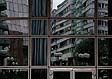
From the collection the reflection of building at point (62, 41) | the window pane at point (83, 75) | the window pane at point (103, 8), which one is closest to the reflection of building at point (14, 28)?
the reflection of building at point (62, 41)

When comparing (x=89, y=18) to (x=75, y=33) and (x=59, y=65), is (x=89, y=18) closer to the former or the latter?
(x=75, y=33)

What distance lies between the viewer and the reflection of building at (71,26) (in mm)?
6938

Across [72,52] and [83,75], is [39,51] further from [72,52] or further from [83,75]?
[83,75]

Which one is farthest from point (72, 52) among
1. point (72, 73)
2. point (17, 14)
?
point (17, 14)

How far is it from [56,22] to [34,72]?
52.5 inches

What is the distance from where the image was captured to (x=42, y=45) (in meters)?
6.96

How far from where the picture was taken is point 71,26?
23.1 feet

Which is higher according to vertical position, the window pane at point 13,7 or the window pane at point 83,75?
the window pane at point 13,7

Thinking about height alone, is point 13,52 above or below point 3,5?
below

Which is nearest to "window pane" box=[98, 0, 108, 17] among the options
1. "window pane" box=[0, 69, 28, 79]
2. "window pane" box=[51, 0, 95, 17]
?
"window pane" box=[51, 0, 95, 17]

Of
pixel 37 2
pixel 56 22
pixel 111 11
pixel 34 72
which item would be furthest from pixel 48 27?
pixel 111 11

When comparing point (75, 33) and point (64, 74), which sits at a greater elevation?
point (75, 33)

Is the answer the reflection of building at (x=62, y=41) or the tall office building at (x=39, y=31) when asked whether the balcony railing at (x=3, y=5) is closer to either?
the tall office building at (x=39, y=31)

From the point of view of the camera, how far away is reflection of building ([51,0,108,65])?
6938 mm
